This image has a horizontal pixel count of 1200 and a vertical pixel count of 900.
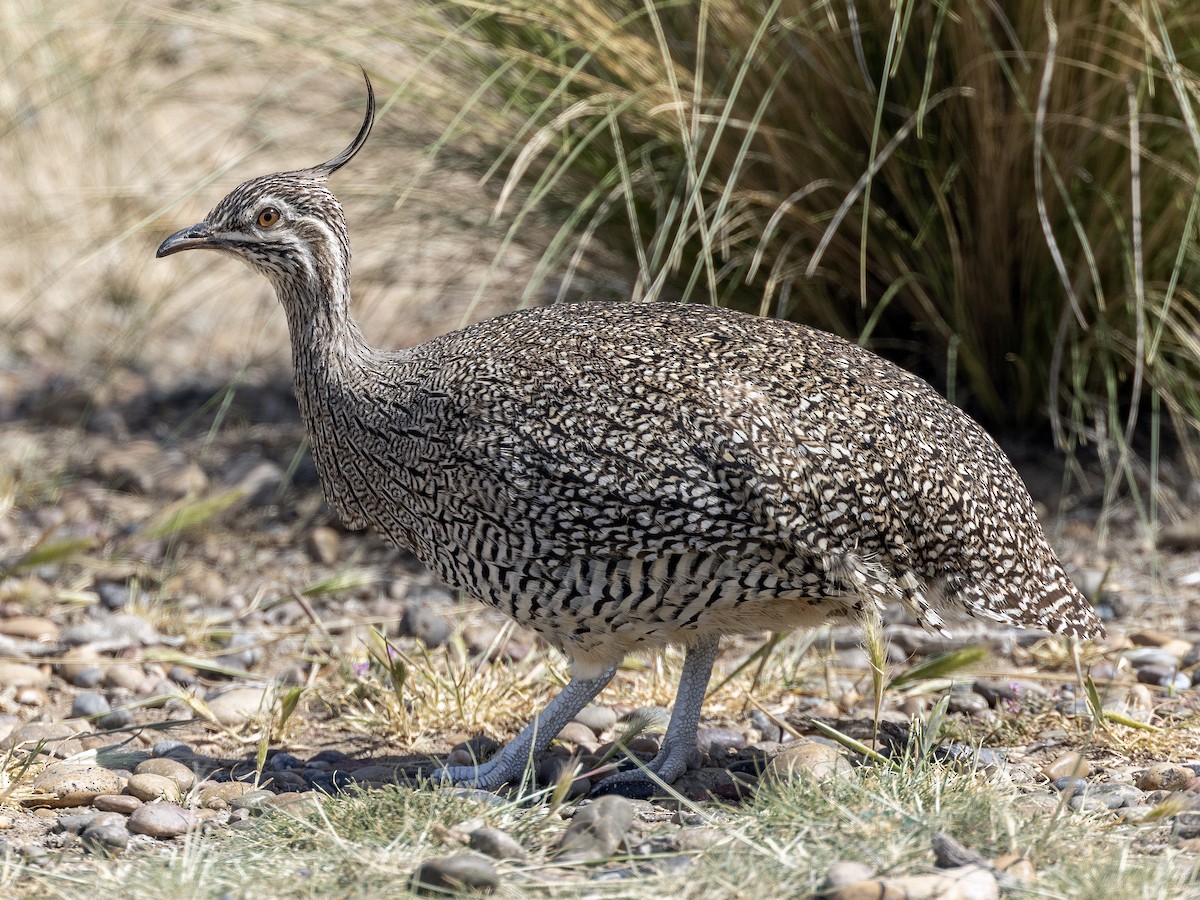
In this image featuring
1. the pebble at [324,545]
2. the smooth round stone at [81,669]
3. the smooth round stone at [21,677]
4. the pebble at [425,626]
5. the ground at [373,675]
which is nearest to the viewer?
the ground at [373,675]

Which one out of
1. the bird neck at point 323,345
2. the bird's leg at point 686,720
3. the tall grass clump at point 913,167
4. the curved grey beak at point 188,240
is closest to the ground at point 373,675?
the bird's leg at point 686,720

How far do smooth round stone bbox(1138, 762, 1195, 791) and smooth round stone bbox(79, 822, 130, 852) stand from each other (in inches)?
106

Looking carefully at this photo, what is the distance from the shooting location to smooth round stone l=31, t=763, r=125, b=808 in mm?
3801

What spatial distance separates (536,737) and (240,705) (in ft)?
3.80

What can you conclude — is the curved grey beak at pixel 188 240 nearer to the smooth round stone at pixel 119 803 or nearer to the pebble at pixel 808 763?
the smooth round stone at pixel 119 803

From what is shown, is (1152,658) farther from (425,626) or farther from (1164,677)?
(425,626)

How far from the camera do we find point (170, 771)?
3980 mm

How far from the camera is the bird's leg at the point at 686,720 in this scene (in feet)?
13.2

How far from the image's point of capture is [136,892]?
2963 millimetres

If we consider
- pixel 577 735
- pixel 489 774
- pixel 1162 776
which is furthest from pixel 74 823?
pixel 1162 776

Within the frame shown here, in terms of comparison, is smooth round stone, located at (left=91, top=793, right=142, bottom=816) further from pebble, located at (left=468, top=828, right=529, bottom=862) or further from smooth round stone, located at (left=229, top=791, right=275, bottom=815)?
pebble, located at (left=468, top=828, right=529, bottom=862)

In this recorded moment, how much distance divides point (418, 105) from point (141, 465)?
2283 mm

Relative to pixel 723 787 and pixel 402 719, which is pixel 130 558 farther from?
pixel 723 787

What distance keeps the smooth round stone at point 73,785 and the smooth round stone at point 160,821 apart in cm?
27
